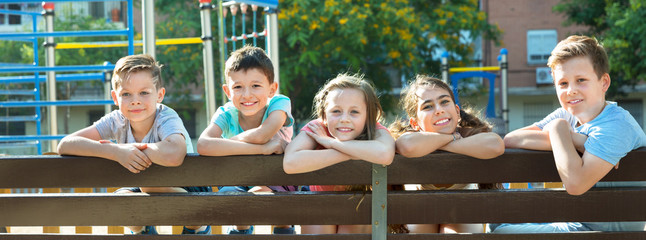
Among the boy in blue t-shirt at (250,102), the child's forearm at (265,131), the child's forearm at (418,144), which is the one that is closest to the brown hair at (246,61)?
the boy in blue t-shirt at (250,102)

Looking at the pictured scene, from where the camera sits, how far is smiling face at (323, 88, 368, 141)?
2.73 metres

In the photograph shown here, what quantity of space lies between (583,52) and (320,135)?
1.03 meters

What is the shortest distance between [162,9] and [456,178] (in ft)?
49.3

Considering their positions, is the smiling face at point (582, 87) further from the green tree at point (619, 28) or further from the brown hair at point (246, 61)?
the green tree at point (619, 28)

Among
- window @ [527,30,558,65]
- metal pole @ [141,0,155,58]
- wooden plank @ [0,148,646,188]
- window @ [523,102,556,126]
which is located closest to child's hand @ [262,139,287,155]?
wooden plank @ [0,148,646,188]

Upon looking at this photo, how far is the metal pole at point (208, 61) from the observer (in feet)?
20.2

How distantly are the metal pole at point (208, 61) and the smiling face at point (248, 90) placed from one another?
3018mm

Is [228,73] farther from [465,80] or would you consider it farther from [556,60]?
[465,80]

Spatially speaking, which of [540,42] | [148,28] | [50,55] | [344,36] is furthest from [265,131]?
A: [540,42]

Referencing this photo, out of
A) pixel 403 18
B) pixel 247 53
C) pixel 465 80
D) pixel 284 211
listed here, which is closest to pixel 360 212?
pixel 284 211

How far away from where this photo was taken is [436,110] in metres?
→ 3.02

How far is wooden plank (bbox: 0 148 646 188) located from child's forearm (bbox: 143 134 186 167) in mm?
26

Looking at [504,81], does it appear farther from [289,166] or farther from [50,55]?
[289,166]

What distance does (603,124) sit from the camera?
2.49 meters
